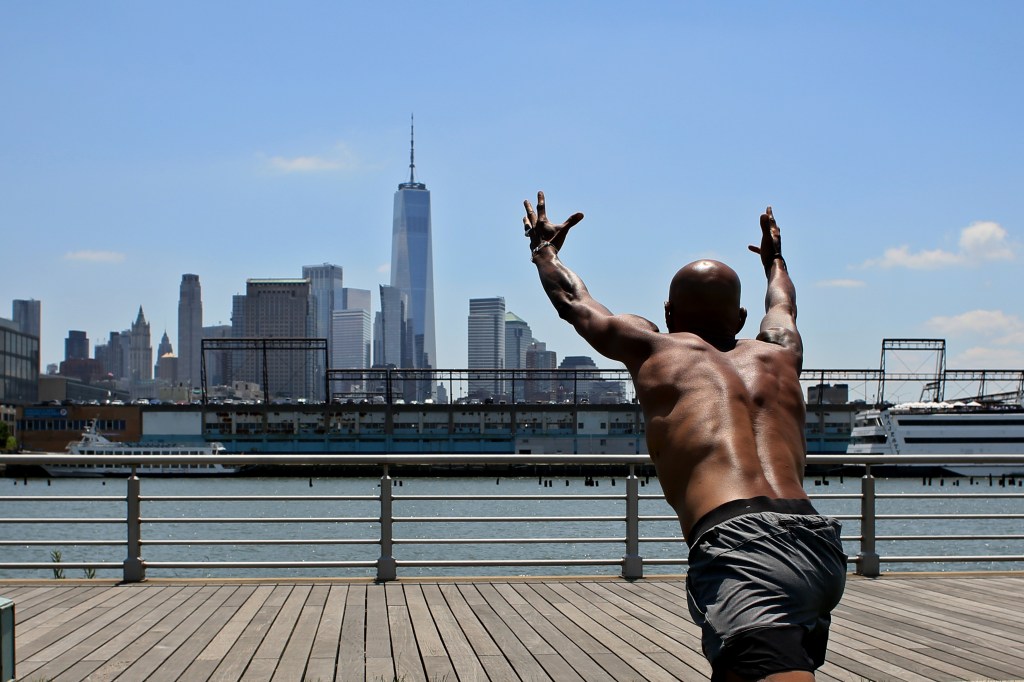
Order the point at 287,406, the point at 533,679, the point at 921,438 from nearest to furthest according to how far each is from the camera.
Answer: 1. the point at 533,679
2. the point at 921,438
3. the point at 287,406

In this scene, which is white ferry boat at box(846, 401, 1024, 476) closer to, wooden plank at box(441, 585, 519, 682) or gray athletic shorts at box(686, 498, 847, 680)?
wooden plank at box(441, 585, 519, 682)

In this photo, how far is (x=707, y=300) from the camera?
2.82m

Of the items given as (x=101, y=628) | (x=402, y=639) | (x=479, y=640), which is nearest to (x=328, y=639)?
(x=402, y=639)

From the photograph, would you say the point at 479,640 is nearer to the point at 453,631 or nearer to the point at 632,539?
the point at 453,631

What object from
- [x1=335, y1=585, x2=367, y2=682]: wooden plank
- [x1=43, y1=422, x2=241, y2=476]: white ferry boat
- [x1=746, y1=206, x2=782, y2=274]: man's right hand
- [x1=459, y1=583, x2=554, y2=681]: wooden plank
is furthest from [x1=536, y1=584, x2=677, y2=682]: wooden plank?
[x1=43, y1=422, x2=241, y2=476]: white ferry boat

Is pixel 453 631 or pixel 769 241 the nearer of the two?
pixel 769 241

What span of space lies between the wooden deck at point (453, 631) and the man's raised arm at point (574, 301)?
7.83ft

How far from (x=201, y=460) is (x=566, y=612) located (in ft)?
9.81

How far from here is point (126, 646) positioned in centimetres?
564

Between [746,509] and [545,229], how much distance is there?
1.39 m

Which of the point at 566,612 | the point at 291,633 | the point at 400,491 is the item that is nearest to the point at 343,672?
the point at 291,633

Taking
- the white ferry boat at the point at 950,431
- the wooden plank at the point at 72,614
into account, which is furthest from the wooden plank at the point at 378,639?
the white ferry boat at the point at 950,431

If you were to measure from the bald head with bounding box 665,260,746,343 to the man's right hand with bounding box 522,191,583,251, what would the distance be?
645mm

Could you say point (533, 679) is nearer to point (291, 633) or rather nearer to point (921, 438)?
point (291, 633)
